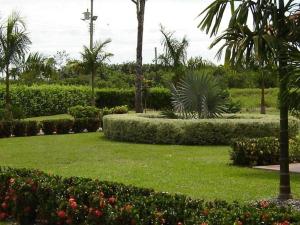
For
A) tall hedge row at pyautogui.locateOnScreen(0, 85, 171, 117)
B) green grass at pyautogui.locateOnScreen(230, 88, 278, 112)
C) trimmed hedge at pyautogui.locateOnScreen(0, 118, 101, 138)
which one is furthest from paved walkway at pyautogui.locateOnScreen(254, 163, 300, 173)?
A: green grass at pyautogui.locateOnScreen(230, 88, 278, 112)

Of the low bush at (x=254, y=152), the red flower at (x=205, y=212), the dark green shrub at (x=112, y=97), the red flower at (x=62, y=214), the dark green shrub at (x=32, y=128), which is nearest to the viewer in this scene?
the red flower at (x=205, y=212)

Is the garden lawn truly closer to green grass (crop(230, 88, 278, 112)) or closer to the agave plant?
the agave plant

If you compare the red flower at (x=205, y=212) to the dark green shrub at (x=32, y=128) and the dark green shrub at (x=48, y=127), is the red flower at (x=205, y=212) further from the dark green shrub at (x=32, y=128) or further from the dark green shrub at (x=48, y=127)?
the dark green shrub at (x=48, y=127)

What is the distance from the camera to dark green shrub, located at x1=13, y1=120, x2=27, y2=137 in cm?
1980

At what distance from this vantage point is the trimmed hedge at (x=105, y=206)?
4.75 metres

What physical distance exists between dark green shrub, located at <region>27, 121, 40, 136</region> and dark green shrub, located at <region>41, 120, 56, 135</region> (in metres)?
0.29

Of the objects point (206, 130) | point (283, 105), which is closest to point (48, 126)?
point (206, 130)

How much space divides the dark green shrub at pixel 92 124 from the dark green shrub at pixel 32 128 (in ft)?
6.98

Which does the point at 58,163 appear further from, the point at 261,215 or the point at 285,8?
the point at 261,215

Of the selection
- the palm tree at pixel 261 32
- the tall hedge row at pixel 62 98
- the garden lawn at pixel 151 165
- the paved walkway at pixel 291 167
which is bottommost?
the garden lawn at pixel 151 165

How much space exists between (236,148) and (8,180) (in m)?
5.98

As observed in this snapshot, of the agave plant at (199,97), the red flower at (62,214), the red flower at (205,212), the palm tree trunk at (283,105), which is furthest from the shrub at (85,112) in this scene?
the red flower at (205,212)

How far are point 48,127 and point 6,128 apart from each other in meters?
1.74

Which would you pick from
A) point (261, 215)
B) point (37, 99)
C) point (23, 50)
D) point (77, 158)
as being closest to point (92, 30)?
point (37, 99)
